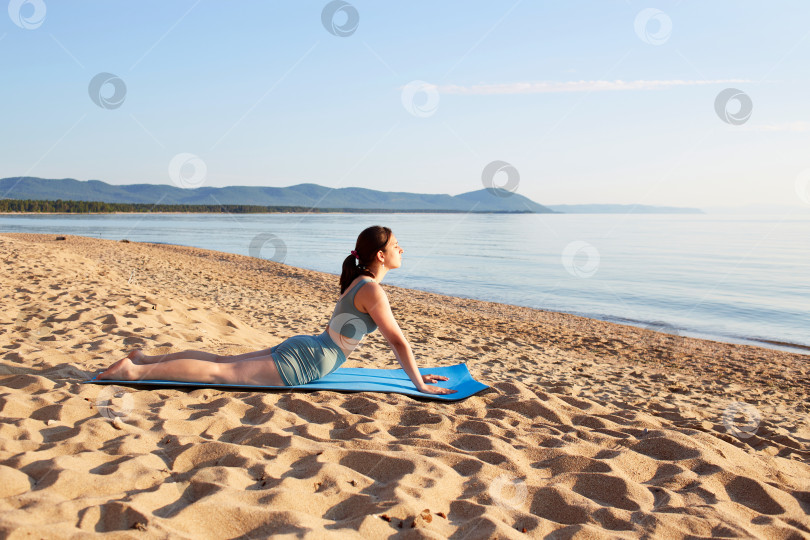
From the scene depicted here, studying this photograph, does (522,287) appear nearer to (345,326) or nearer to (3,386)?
(345,326)

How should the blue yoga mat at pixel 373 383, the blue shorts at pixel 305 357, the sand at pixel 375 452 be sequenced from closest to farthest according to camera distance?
the sand at pixel 375 452 → the blue yoga mat at pixel 373 383 → the blue shorts at pixel 305 357

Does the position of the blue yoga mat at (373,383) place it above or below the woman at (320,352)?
below

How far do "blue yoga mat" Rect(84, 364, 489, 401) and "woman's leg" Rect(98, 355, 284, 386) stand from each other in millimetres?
40

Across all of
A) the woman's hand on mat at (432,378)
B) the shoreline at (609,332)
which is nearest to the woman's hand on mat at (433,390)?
the woman's hand on mat at (432,378)

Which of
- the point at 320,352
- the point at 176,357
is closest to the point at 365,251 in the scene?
the point at 320,352

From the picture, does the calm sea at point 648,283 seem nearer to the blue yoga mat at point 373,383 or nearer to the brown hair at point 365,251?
the blue yoga mat at point 373,383

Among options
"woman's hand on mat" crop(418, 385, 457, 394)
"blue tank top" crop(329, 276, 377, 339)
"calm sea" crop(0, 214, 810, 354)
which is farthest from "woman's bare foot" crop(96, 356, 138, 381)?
"calm sea" crop(0, 214, 810, 354)

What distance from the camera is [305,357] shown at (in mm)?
4516

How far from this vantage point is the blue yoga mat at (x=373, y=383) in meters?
Answer: 4.30

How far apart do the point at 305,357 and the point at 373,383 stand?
67cm

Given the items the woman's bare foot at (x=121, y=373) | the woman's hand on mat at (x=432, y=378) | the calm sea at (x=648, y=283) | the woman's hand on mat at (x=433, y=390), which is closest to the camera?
the woman's bare foot at (x=121, y=373)

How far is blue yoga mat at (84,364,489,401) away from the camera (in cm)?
430

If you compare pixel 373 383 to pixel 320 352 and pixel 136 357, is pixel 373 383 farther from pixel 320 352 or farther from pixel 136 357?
pixel 136 357

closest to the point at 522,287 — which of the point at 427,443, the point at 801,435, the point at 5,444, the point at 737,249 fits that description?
the point at 801,435
